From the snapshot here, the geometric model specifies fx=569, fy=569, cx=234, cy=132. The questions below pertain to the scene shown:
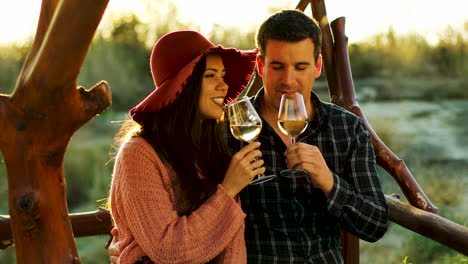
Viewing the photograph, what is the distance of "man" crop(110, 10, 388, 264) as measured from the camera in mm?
Result: 2320

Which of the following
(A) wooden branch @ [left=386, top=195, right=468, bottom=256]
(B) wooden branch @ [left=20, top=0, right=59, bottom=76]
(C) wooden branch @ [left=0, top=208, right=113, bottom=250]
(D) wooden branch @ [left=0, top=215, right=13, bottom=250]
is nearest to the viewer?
(B) wooden branch @ [left=20, top=0, right=59, bottom=76]

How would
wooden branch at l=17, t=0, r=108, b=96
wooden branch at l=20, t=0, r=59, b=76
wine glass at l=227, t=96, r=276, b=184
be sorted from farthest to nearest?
wine glass at l=227, t=96, r=276, b=184
wooden branch at l=20, t=0, r=59, b=76
wooden branch at l=17, t=0, r=108, b=96

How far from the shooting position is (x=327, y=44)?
3627mm

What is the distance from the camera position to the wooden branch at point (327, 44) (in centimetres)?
359

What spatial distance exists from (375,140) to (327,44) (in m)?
0.77

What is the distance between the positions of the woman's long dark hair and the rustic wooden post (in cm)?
34

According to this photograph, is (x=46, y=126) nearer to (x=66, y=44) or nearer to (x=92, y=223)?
(x=66, y=44)

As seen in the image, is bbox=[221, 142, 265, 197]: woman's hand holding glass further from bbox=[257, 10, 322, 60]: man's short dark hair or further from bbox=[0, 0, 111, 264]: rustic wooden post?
bbox=[257, 10, 322, 60]: man's short dark hair

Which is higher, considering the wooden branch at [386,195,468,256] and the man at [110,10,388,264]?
the man at [110,10,388,264]

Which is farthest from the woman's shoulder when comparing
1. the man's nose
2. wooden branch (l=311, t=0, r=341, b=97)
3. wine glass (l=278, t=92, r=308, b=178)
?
wooden branch (l=311, t=0, r=341, b=97)

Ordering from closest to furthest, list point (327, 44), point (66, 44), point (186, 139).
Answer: point (66, 44) → point (186, 139) → point (327, 44)

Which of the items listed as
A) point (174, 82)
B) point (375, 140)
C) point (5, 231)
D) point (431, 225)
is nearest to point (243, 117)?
point (174, 82)

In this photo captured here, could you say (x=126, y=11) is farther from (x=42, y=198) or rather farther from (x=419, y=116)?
(x=42, y=198)

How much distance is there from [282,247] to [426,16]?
9.20 m
